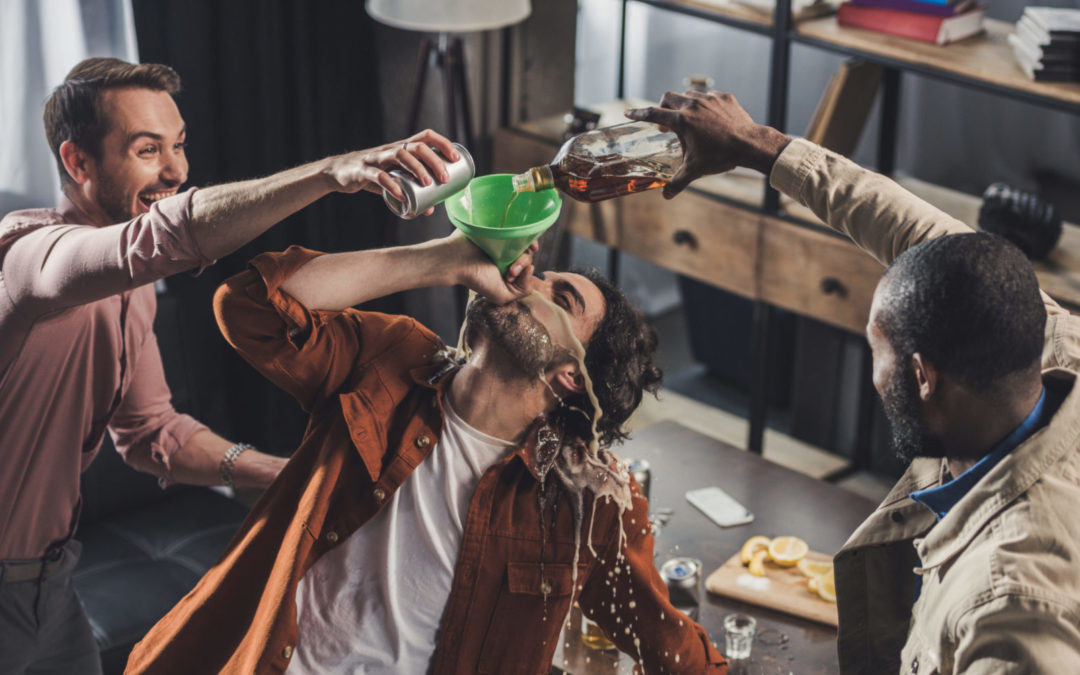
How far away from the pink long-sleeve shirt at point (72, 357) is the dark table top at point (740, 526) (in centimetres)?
91

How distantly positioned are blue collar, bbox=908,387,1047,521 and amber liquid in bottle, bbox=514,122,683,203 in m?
0.65

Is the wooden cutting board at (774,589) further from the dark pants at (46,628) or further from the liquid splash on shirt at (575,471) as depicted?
the dark pants at (46,628)

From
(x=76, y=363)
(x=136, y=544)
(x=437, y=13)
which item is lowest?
(x=136, y=544)

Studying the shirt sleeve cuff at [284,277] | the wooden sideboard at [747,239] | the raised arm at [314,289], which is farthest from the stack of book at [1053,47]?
the shirt sleeve cuff at [284,277]

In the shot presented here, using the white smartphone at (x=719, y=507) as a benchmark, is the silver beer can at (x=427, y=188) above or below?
above

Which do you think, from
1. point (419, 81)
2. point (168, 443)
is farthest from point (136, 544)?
point (419, 81)

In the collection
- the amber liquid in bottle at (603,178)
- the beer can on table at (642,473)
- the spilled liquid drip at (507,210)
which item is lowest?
the beer can on table at (642,473)

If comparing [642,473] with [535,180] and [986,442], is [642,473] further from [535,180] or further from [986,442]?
[986,442]

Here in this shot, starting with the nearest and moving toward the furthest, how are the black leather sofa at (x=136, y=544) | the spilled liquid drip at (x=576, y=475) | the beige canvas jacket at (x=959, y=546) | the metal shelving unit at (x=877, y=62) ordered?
1. the beige canvas jacket at (x=959, y=546)
2. the spilled liquid drip at (x=576, y=475)
3. the black leather sofa at (x=136, y=544)
4. the metal shelving unit at (x=877, y=62)

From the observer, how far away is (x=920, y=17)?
10.1ft

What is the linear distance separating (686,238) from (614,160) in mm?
1787

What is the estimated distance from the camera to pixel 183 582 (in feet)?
8.95

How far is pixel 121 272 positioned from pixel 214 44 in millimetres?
2069

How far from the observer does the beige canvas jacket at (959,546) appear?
1289mm
